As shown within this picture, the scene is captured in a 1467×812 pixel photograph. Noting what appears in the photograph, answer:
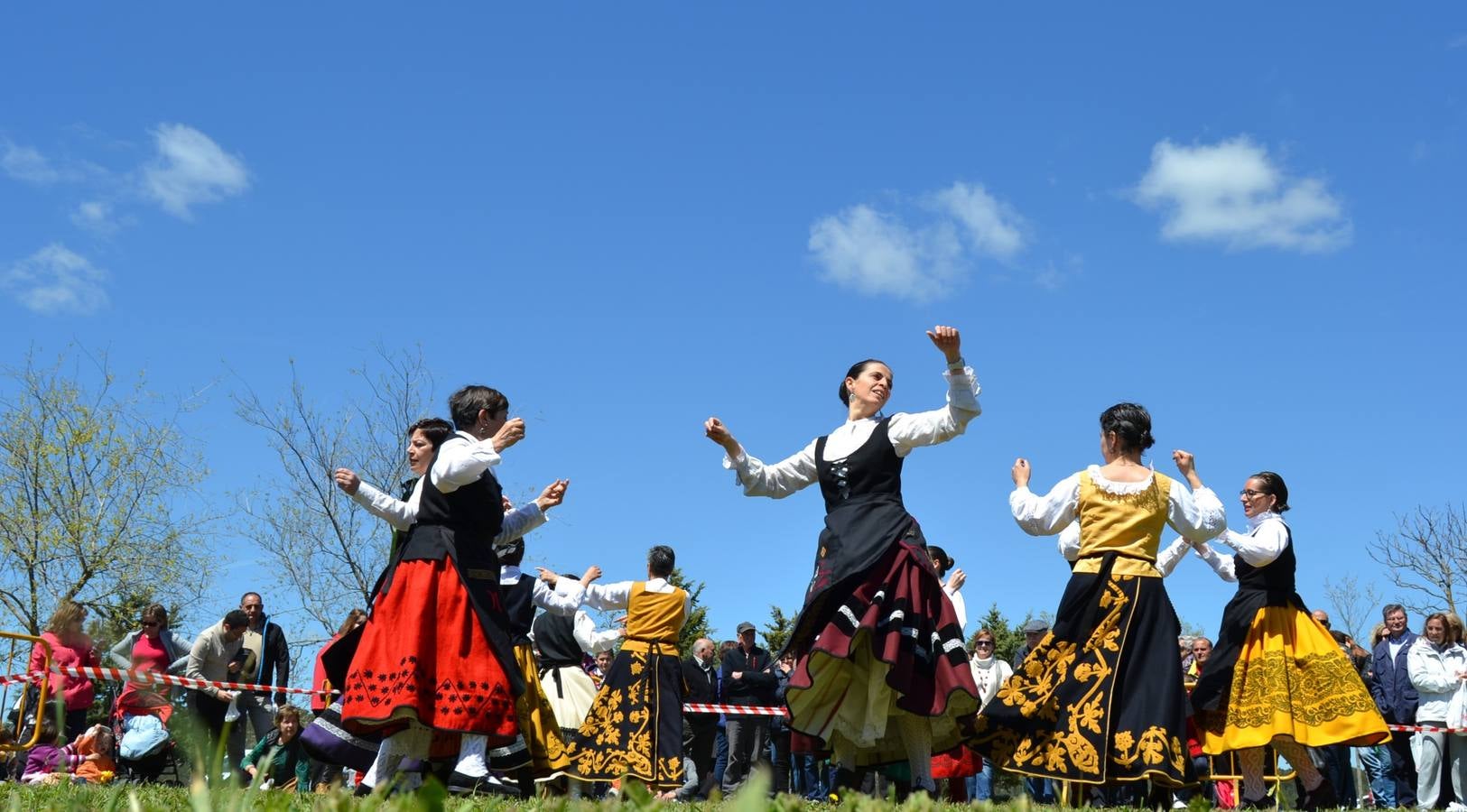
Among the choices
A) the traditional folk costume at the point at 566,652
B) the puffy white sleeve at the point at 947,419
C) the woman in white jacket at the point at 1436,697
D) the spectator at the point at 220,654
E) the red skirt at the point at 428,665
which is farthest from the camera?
the spectator at the point at 220,654

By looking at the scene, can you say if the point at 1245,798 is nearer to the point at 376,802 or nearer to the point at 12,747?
the point at 376,802

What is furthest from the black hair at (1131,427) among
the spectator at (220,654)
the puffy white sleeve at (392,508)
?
the spectator at (220,654)

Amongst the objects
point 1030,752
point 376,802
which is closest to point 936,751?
point 1030,752

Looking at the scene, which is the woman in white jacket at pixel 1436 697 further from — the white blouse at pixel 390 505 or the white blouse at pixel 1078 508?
the white blouse at pixel 390 505

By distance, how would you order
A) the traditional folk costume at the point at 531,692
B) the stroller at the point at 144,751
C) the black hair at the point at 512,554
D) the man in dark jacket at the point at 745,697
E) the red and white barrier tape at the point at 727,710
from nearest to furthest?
1. the traditional folk costume at the point at 531,692
2. the black hair at the point at 512,554
3. the stroller at the point at 144,751
4. the red and white barrier tape at the point at 727,710
5. the man in dark jacket at the point at 745,697

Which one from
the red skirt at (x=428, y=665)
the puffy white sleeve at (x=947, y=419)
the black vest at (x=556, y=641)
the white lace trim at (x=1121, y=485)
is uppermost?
the puffy white sleeve at (x=947, y=419)

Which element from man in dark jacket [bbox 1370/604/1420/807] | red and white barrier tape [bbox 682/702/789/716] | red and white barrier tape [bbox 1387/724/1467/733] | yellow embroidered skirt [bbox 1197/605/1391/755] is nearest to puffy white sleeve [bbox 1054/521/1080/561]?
yellow embroidered skirt [bbox 1197/605/1391/755]

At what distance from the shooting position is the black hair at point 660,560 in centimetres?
852

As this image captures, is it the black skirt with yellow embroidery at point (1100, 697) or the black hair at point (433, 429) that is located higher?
the black hair at point (433, 429)

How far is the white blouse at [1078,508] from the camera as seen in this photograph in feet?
19.0

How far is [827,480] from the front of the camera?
5957mm

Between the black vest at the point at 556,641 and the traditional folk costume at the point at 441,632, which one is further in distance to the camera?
the black vest at the point at 556,641

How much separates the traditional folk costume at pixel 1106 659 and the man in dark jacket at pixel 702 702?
6633mm

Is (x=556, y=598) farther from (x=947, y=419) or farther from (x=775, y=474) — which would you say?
(x=947, y=419)
